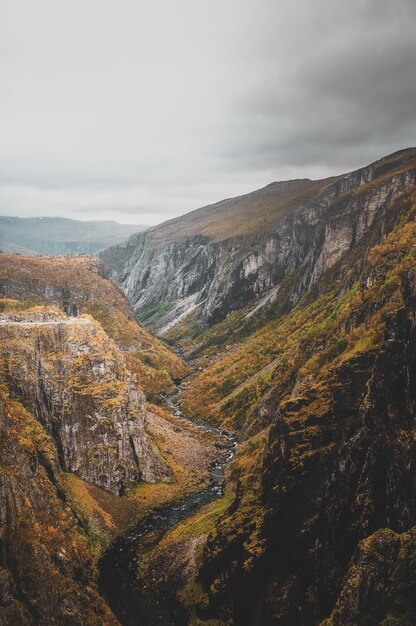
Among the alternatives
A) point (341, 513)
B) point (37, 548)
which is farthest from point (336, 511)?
point (37, 548)

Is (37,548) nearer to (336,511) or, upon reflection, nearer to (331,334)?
(336,511)

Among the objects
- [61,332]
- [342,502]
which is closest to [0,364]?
[61,332]

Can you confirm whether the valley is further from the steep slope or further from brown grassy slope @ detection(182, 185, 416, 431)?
brown grassy slope @ detection(182, 185, 416, 431)

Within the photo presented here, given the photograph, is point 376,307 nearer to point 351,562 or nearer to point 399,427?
point 399,427

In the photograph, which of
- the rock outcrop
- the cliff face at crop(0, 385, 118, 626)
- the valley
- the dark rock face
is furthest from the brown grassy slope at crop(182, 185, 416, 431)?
the cliff face at crop(0, 385, 118, 626)

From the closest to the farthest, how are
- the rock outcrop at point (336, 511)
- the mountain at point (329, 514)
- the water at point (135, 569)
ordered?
the rock outcrop at point (336, 511)
the mountain at point (329, 514)
the water at point (135, 569)

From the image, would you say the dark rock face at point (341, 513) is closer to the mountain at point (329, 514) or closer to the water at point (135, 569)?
the mountain at point (329, 514)

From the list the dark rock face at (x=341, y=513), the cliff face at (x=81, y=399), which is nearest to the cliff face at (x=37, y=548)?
the cliff face at (x=81, y=399)
